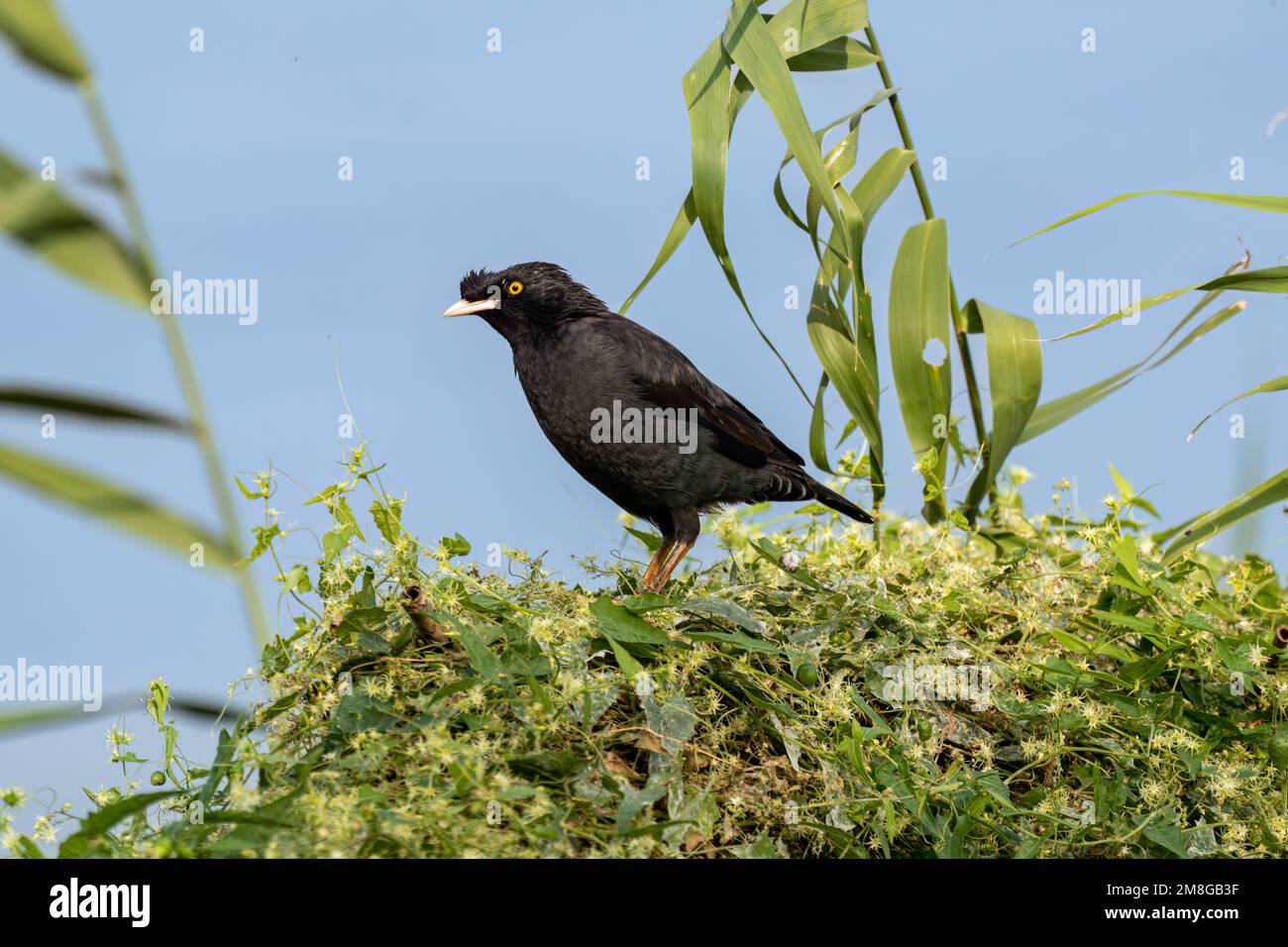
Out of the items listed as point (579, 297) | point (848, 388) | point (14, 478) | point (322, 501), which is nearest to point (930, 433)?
point (848, 388)

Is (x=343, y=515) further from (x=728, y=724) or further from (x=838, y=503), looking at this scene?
(x=838, y=503)

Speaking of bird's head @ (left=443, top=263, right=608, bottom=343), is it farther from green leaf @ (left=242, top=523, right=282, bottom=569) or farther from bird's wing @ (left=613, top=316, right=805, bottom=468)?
green leaf @ (left=242, top=523, right=282, bottom=569)

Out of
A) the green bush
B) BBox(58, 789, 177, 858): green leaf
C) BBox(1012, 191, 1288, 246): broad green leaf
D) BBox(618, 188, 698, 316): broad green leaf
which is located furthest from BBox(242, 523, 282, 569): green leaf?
BBox(1012, 191, 1288, 246): broad green leaf

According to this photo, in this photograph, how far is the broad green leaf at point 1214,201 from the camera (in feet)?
10.4

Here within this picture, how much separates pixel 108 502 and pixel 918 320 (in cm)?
251

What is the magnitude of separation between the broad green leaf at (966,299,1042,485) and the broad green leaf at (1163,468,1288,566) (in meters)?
0.61

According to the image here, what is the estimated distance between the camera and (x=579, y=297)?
359 cm

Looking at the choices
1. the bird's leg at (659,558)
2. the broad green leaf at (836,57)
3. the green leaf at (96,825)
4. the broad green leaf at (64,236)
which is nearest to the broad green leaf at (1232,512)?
the bird's leg at (659,558)

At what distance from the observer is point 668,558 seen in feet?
11.3

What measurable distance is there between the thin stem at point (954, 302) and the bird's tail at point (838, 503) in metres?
0.50

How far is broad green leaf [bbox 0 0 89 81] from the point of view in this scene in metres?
2.87

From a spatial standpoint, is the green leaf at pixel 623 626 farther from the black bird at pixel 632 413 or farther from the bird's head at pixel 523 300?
the bird's head at pixel 523 300
